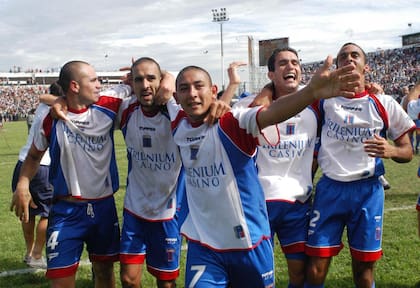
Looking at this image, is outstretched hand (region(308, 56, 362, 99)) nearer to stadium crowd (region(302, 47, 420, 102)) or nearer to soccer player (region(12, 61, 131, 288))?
soccer player (region(12, 61, 131, 288))

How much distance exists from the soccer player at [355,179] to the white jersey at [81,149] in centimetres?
196

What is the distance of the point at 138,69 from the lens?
425 centimetres

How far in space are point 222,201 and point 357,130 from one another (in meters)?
1.63

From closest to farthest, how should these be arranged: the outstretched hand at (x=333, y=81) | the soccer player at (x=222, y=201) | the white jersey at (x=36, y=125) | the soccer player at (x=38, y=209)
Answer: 1. the outstretched hand at (x=333, y=81)
2. the soccer player at (x=222, y=201)
3. the white jersey at (x=36, y=125)
4. the soccer player at (x=38, y=209)

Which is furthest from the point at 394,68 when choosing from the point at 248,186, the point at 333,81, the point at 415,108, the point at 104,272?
the point at 333,81

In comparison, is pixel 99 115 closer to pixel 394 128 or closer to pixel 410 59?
pixel 394 128

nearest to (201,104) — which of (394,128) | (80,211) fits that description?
(80,211)

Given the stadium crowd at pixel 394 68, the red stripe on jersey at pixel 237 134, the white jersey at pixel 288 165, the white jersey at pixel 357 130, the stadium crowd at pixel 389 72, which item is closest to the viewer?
the red stripe on jersey at pixel 237 134

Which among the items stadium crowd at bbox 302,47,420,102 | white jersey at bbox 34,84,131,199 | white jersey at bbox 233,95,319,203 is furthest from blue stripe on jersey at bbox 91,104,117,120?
stadium crowd at bbox 302,47,420,102

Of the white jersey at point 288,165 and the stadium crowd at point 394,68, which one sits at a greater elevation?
Result: the stadium crowd at point 394,68

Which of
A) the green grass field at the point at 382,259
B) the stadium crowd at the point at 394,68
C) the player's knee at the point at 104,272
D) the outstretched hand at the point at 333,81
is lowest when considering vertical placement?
the green grass field at the point at 382,259

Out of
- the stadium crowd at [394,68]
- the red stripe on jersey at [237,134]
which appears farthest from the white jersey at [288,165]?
the stadium crowd at [394,68]

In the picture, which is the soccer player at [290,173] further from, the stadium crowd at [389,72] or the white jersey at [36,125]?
the stadium crowd at [389,72]

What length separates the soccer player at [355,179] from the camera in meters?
4.30
